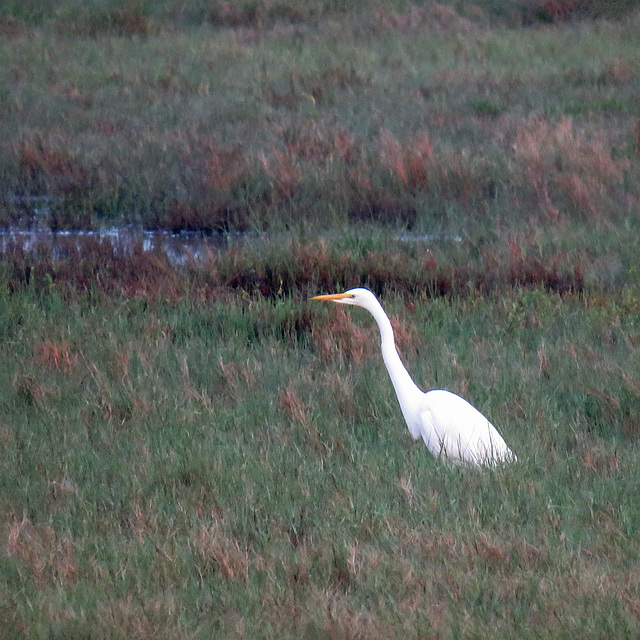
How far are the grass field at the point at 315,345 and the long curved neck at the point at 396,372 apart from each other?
19 cm

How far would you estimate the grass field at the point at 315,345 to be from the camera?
322cm

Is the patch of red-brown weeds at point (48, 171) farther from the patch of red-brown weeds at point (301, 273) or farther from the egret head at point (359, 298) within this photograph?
the egret head at point (359, 298)

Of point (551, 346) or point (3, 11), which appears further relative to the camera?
point (3, 11)

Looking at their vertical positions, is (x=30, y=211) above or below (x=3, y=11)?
below

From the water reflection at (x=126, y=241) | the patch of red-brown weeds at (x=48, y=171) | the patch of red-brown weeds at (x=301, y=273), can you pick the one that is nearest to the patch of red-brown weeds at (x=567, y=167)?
the patch of red-brown weeds at (x=301, y=273)

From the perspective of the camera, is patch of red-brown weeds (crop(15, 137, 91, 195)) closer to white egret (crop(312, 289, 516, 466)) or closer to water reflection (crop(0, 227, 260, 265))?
water reflection (crop(0, 227, 260, 265))

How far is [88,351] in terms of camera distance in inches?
232

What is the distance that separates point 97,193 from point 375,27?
8.86 m

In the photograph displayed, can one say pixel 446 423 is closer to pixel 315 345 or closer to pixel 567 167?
pixel 315 345

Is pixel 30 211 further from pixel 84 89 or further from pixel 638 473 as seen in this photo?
Result: pixel 638 473

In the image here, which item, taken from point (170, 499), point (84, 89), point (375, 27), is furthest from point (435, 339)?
point (375, 27)

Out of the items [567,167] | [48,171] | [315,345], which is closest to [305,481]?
[315,345]

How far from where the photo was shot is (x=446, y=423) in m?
4.48

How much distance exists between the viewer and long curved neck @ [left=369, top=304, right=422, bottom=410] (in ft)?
15.5
